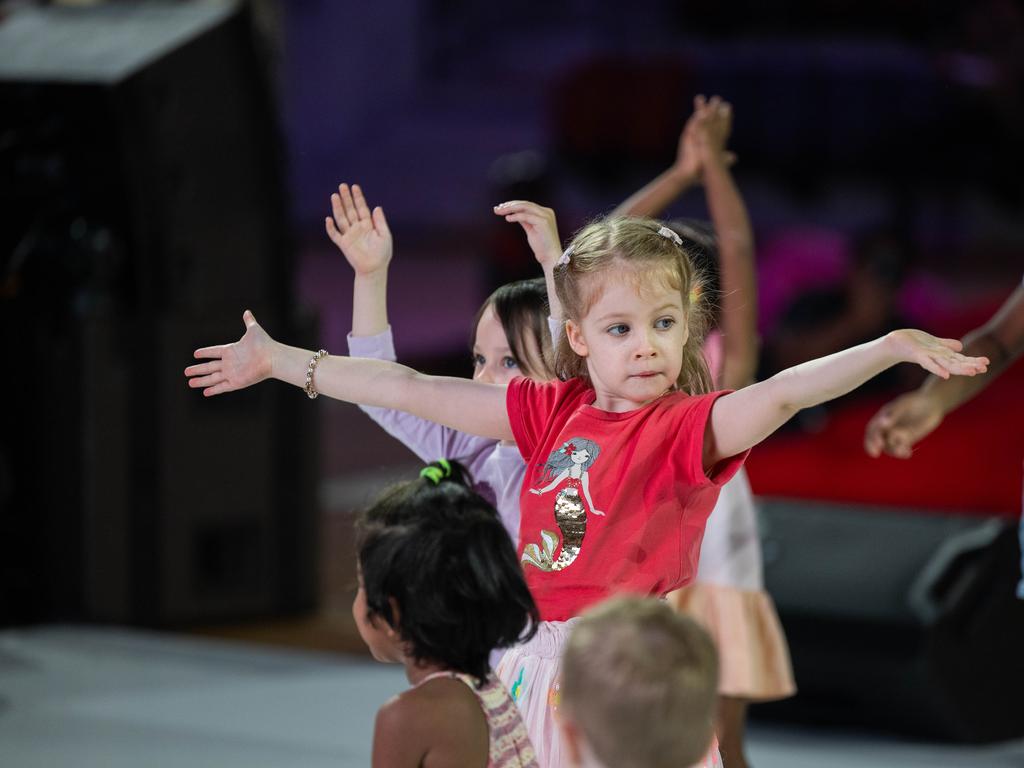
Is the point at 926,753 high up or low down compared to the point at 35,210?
down

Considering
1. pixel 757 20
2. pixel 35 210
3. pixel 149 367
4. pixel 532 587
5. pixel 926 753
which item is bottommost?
pixel 926 753

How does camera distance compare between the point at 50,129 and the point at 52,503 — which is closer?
the point at 50,129

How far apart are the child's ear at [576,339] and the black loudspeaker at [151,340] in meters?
2.62

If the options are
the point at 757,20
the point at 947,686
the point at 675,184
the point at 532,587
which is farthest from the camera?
the point at 757,20

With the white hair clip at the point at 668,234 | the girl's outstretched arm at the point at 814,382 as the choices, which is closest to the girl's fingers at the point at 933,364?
the girl's outstretched arm at the point at 814,382

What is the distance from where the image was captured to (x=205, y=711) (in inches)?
154

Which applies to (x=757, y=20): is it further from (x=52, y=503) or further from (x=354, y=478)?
(x=52, y=503)

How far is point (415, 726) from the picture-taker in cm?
173

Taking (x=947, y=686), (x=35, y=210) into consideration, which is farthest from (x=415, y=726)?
(x=35, y=210)

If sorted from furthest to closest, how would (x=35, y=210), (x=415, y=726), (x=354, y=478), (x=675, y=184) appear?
(x=354, y=478)
(x=35, y=210)
(x=675, y=184)
(x=415, y=726)

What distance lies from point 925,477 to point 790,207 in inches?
309

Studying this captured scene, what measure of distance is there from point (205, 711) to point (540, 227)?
222 cm

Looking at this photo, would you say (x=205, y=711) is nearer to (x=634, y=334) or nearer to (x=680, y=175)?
(x=680, y=175)

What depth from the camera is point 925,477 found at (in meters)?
4.17
